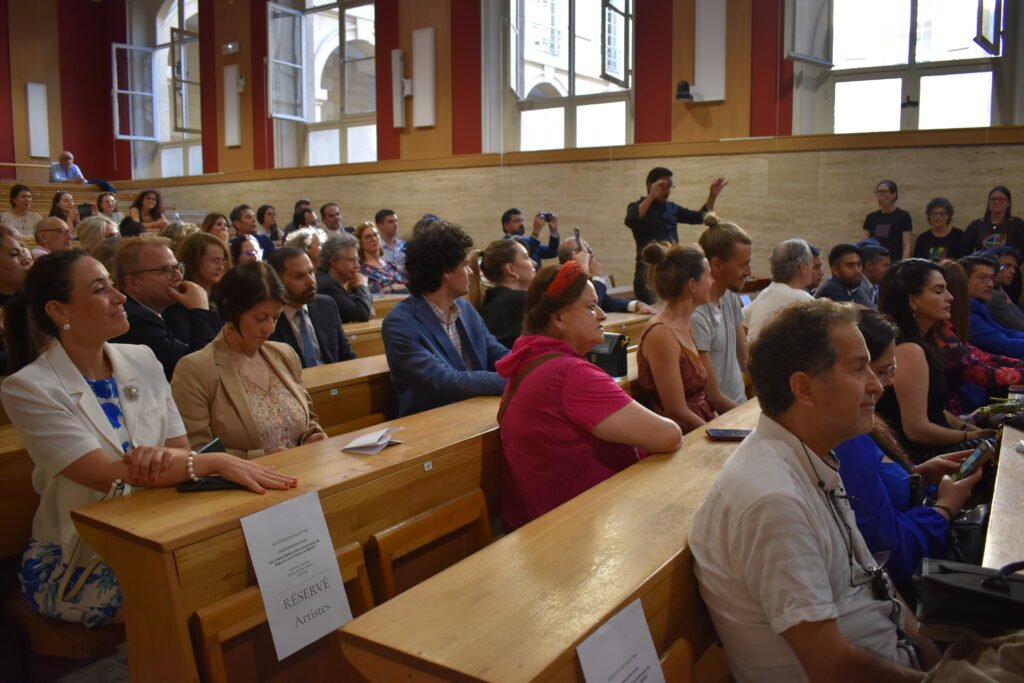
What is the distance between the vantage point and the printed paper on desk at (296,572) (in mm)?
1827

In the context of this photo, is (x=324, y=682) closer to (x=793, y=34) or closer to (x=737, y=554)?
(x=737, y=554)

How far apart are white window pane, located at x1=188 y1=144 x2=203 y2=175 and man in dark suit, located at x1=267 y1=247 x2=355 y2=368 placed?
12.5 m

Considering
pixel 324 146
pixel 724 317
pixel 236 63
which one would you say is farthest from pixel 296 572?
pixel 236 63

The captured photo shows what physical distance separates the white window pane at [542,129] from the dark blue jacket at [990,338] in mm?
6635

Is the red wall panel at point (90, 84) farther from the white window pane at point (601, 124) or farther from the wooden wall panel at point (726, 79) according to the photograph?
the wooden wall panel at point (726, 79)

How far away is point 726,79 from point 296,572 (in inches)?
340

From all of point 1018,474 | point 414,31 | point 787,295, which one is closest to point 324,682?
point 1018,474

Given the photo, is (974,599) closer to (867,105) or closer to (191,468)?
(191,468)

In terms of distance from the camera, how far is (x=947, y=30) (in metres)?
8.45

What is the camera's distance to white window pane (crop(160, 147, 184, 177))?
1579 cm

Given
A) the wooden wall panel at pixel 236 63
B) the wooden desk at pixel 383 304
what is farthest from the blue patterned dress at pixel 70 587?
the wooden wall panel at pixel 236 63

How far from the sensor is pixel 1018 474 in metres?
2.21

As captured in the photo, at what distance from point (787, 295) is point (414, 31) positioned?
28.4ft

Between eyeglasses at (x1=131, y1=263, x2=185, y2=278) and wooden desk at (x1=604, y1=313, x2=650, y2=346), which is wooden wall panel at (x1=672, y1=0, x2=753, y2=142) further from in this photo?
eyeglasses at (x1=131, y1=263, x2=185, y2=278)
